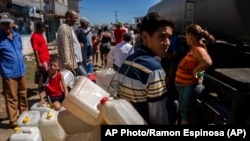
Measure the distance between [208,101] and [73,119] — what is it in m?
1.99

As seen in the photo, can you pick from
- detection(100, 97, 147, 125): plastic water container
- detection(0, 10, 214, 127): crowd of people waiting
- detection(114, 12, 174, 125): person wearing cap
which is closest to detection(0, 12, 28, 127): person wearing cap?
detection(0, 10, 214, 127): crowd of people waiting

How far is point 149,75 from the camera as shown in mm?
1712

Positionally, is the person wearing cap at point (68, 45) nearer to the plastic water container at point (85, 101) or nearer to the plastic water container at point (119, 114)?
the plastic water container at point (85, 101)

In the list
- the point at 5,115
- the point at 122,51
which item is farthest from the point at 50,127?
the point at 122,51

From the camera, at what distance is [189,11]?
577 cm

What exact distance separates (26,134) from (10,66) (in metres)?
1.76

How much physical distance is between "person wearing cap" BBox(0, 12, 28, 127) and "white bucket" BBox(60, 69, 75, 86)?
0.83 m

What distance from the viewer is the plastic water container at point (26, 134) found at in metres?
3.47

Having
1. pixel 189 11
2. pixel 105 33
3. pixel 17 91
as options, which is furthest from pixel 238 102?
pixel 105 33

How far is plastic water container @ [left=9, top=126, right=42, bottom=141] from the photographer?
3472 mm

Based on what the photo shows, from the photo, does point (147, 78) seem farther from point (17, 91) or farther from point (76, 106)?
point (17, 91)

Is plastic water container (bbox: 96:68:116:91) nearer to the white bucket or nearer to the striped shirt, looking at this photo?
the white bucket

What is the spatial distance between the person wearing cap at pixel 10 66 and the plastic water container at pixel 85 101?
3328 millimetres

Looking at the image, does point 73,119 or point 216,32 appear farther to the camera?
point 216,32
